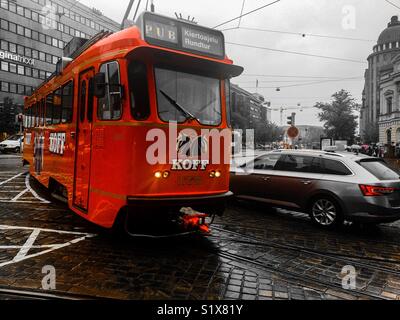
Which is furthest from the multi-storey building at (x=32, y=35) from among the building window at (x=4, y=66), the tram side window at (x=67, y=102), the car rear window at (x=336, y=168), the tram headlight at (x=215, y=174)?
the tram headlight at (x=215, y=174)

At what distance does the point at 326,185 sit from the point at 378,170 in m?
1.07

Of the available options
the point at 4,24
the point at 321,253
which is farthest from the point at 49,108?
the point at 4,24

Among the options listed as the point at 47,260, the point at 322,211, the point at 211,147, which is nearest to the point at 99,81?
the point at 211,147

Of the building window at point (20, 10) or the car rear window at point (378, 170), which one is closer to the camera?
the car rear window at point (378, 170)

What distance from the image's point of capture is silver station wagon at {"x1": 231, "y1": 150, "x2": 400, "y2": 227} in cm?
700

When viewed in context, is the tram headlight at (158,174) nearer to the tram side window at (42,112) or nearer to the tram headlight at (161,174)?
the tram headlight at (161,174)

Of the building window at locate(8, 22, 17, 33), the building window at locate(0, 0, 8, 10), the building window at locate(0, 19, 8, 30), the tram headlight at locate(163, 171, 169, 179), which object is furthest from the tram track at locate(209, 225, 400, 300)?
the building window at locate(8, 22, 17, 33)

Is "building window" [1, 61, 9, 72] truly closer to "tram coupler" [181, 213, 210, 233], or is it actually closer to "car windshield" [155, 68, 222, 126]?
"car windshield" [155, 68, 222, 126]

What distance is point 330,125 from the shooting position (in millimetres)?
39812

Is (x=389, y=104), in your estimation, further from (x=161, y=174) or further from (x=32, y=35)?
(x=161, y=174)

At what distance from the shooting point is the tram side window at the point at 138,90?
536cm

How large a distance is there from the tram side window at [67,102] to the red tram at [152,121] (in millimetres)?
671
